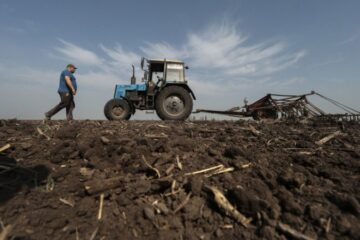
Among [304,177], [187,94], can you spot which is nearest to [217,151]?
[304,177]

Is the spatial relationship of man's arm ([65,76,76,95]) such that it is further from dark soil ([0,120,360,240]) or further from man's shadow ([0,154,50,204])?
man's shadow ([0,154,50,204])

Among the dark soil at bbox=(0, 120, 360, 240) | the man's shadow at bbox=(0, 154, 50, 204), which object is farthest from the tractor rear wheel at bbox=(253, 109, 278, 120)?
the man's shadow at bbox=(0, 154, 50, 204)

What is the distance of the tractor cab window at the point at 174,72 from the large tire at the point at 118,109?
1.61 meters

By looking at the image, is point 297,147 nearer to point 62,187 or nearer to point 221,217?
point 221,217

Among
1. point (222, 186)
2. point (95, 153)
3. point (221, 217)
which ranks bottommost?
point (221, 217)

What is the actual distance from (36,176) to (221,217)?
209 cm

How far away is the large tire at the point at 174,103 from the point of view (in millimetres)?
8828

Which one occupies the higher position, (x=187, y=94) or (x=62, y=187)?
(x=187, y=94)

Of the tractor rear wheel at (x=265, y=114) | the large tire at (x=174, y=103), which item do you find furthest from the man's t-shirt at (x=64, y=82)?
the tractor rear wheel at (x=265, y=114)

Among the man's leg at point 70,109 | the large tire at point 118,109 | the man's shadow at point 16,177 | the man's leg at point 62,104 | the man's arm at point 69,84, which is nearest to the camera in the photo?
the man's shadow at point 16,177

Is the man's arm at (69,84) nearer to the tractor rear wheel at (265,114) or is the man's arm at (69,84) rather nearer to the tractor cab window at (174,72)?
the tractor cab window at (174,72)

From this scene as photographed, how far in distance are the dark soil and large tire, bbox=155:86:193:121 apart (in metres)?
4.35

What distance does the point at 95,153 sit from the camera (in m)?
3.70

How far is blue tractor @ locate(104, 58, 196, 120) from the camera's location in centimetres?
884
